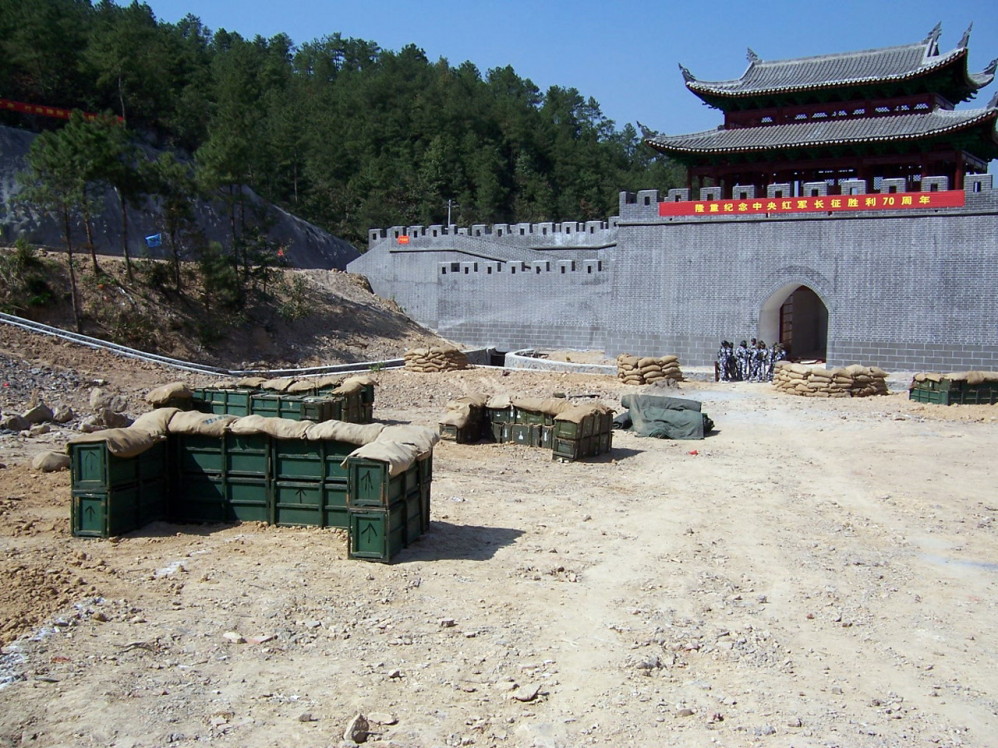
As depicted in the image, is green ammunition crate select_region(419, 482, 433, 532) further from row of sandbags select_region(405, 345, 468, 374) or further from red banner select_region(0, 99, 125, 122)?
red banner select_region(0, 99, 125, 122)

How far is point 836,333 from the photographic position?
A: 23.6 meters

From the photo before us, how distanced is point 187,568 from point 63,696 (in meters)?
2.37

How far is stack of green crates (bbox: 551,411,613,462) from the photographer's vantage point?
13055 millimetres

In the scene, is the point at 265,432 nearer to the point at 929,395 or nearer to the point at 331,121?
the point at 929,395

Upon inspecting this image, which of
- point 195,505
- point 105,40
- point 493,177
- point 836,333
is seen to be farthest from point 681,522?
point 493,177

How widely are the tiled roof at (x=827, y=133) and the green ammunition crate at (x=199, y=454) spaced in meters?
19.9

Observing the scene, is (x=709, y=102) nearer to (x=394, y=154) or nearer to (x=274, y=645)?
(x=274, y=645)

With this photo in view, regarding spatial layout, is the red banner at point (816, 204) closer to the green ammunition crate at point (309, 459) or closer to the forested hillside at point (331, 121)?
the forested hillside at point (331, 121)

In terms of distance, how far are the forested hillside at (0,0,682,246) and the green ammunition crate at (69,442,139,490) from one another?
17.6 metres

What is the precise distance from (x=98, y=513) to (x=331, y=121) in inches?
1727

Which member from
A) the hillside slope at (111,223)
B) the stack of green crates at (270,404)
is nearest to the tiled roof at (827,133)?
the hillside slope at (111,223)

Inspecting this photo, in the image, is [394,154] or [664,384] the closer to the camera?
[664,384]

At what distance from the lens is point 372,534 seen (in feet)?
25.9

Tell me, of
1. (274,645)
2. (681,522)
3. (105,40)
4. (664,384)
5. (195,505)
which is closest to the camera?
(274,645)
